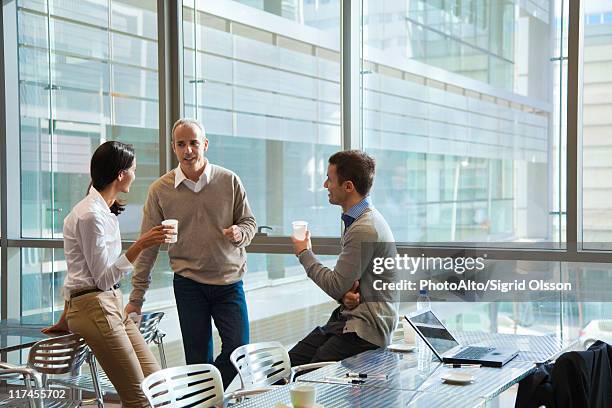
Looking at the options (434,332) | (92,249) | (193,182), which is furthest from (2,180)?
(434,332)

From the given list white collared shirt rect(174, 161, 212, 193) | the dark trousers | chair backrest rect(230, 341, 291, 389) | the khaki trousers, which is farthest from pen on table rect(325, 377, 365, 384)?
white collared shirt rect(174, 161, 212, 193)

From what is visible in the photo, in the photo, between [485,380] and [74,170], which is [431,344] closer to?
[485,380]

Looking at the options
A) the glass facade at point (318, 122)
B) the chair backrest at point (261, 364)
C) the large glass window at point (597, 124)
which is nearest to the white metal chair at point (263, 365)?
the chair backrest at point (261, 364)

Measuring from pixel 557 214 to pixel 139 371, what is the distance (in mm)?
2467

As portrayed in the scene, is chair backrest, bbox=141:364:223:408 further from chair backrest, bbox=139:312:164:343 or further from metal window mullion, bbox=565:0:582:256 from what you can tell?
metal window mullion, bbox=565:0:582:256

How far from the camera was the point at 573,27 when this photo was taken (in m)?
4.38

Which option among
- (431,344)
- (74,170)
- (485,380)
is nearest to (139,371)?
(431,344)

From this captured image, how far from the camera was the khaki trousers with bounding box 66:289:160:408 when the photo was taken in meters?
3.50

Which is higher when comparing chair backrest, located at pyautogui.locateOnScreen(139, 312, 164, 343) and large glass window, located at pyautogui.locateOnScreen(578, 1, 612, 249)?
large glass window, located at pyautogui.locateOnScreen(578, 1, 612, 249)

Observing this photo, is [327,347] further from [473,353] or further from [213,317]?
[213,317]

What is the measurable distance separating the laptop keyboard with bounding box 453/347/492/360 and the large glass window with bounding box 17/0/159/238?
9.83 ft

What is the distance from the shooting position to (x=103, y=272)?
3.47 meters

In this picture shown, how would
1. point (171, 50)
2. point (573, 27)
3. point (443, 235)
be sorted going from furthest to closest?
1. point (171, 50)
2. point (443, 235)
3. point (573, 27)

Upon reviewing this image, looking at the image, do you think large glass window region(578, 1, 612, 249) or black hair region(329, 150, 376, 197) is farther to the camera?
large glass window region(578, 1, 612, 249)
